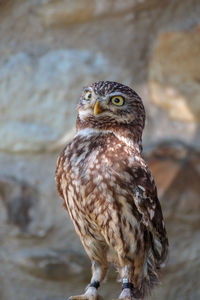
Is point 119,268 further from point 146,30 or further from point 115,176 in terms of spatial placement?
point 146,30

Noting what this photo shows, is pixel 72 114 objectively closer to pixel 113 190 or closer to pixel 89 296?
pixel 113 190

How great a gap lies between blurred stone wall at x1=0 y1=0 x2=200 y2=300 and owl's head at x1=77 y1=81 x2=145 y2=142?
0.72 m

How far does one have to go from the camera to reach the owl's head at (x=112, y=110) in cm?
220

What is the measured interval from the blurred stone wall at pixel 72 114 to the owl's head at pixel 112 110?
2.36 ft

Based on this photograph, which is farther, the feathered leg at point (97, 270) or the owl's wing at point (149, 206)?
the feathered leg at point (97, 270)

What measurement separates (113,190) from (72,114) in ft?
3.40

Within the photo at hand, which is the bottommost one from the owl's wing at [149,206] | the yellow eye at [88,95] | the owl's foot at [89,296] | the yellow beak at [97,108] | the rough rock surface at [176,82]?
the owl's foot at [89,296]

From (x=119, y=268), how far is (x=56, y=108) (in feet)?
3.53

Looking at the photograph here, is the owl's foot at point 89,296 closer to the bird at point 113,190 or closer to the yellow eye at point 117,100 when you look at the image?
the bird at point 113,190

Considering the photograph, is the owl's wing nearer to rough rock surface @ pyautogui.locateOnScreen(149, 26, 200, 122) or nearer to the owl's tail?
the owl's tail

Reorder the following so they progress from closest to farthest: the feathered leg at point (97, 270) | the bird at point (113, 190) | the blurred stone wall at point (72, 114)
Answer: the bird at point (113, 190), the feathered leg at point (97, 270), the blurred stone wall at point (72, 114)

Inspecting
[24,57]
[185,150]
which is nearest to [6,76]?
[24,57]

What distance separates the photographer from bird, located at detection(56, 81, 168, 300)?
2.12m

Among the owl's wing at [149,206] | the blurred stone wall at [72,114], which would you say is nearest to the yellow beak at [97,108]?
the owl's wing at [149,206]
